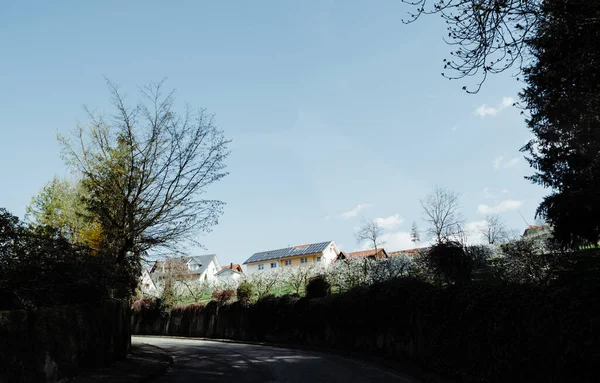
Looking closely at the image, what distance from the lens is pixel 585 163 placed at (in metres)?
21.0

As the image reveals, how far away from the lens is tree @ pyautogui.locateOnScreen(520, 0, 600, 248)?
6.76 metres

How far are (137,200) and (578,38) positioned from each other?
15.0m

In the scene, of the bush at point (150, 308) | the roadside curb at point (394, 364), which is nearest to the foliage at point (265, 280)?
the bush at point (150, 308)

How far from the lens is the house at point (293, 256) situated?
84.6m

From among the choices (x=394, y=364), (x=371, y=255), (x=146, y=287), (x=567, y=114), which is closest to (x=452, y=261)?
(x=394, y=364)

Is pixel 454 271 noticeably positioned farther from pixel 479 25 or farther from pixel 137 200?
pixel 137 200

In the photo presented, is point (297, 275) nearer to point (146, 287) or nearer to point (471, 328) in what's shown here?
point (146, 287)

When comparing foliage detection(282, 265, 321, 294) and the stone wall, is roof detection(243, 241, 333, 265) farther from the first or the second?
the stone wall

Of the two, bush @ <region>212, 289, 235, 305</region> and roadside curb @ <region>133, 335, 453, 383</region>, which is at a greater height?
bush @ <region>212, 289, 235, 305</region>

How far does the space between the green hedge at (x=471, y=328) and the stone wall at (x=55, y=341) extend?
8221mm

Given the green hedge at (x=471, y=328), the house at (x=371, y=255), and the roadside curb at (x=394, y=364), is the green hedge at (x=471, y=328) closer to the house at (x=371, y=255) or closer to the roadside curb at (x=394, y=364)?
the roadside curb at (x=394, y=364)

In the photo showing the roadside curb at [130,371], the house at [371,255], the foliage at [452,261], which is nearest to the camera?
the roadside curb at [130,371]

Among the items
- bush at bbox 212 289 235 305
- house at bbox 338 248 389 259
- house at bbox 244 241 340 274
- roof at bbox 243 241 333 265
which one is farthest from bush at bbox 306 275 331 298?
roof at bbox 243 241 333 265

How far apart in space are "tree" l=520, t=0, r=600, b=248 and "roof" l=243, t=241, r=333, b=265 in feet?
201
